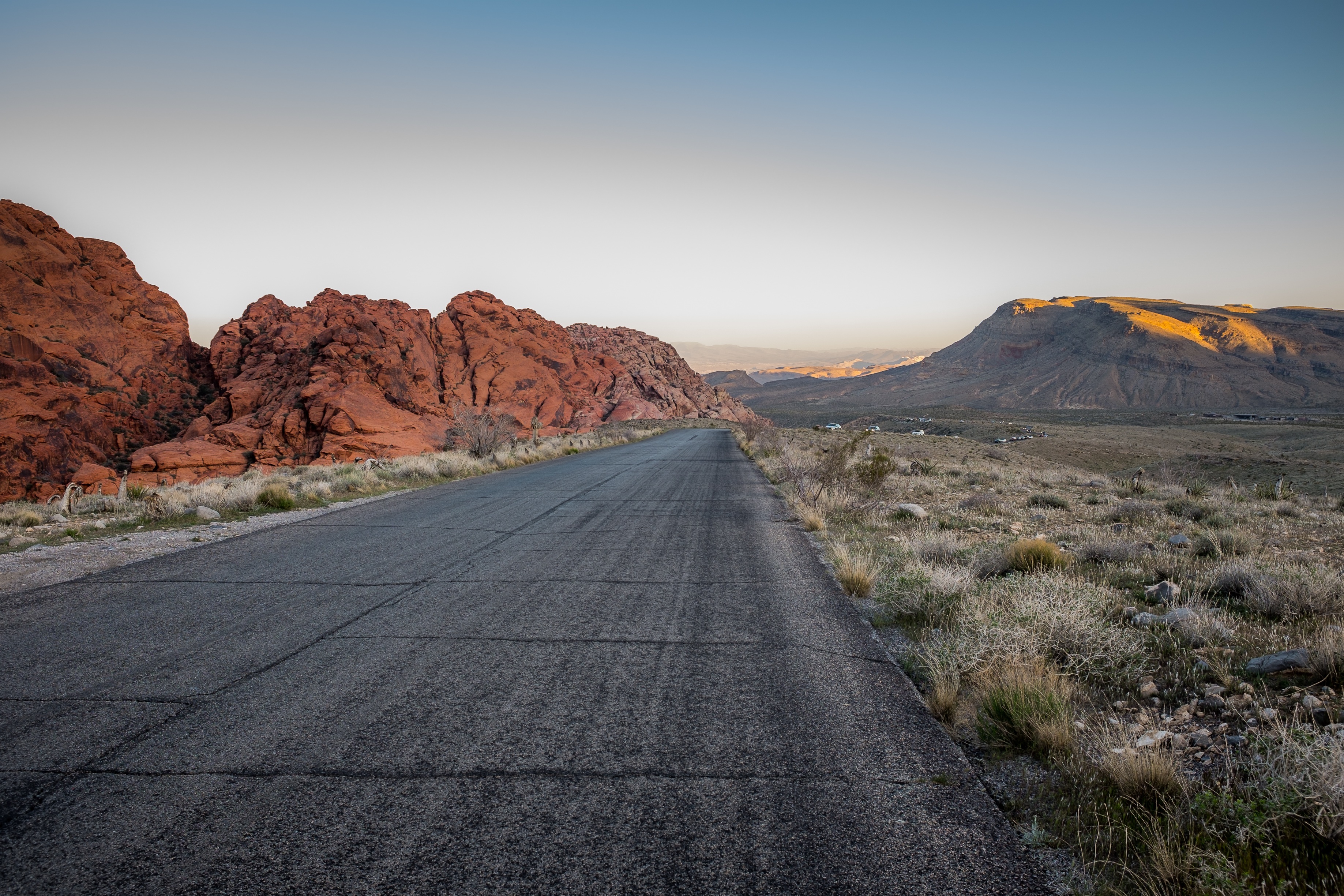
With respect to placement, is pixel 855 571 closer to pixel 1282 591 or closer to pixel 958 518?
pixel 1282 591

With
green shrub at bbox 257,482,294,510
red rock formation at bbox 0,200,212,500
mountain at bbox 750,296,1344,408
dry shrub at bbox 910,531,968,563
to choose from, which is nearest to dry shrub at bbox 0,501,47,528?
green shrub at bbox 257,482,294,510

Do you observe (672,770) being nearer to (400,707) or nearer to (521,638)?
(400,707)

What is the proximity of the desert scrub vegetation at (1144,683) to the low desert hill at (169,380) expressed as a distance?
30139mm

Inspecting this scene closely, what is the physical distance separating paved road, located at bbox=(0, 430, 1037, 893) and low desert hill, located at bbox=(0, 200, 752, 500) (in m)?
27.4

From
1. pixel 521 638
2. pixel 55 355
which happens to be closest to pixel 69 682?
pixel 521 638

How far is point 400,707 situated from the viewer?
11.5 ft

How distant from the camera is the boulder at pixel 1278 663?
3.65m

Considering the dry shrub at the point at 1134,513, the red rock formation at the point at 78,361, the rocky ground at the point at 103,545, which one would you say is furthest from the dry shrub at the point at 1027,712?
the red rock formation at the point at 78,361

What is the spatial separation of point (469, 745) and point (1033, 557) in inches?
239

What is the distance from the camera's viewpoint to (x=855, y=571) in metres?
6.32

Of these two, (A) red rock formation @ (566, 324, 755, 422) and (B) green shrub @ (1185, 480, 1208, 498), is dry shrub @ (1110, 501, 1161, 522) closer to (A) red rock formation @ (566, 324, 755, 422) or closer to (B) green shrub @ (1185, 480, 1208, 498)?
(B) green shrub @ (1185, 480, 1208, 498)

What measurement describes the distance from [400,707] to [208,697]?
3.86 feet

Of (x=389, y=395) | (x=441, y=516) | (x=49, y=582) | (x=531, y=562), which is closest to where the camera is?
(x=49, y=582)

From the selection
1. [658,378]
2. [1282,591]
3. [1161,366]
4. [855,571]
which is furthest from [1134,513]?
[1161,366]
